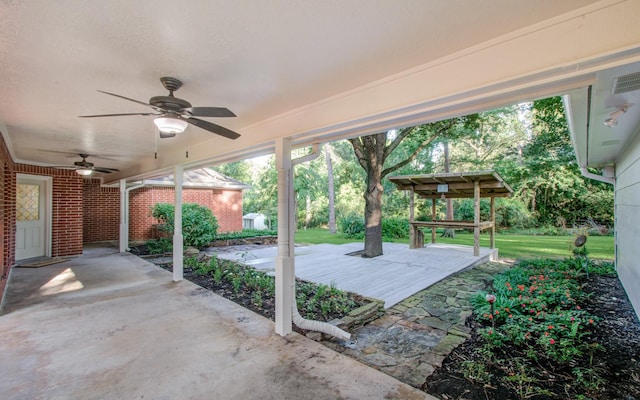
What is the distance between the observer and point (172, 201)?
12742 millimetres

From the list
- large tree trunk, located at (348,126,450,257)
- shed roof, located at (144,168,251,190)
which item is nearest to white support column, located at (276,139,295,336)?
large tree trunk, located at (348,126,450,257)

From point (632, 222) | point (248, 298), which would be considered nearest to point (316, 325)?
point (248, 298)

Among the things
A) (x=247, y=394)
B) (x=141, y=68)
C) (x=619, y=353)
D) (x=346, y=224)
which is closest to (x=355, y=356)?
(x=247, y=394)

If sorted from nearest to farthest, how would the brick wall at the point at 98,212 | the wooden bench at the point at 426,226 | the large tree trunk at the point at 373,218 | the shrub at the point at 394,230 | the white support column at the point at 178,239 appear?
the white support column at the point at 178,239 → the large tree trunk at the point at 373,218 → the wooden bench at the point at 426,226 → the brick wall at the point at 98,212 → the shrub at the point at 394,230

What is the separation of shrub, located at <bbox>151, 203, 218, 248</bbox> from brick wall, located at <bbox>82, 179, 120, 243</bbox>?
3.08 metres

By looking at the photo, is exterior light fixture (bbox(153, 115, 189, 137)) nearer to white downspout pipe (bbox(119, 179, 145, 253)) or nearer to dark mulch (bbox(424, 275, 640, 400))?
dark mulch (bbox(424, 275, 640, 400))

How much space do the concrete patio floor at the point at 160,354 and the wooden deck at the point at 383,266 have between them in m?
2.00

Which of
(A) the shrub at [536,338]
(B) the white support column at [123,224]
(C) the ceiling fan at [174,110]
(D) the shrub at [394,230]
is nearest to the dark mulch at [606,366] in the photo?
(A) the shrub at [536,338]

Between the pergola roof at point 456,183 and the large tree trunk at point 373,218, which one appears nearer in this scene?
the pergola roof at point 456,183

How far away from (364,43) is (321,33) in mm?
319

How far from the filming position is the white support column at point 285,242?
3629 millimetres

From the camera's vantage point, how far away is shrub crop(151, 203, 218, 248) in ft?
32.3

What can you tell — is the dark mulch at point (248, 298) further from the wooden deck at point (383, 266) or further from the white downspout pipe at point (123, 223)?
the white downspout pipe at point (123, 223)

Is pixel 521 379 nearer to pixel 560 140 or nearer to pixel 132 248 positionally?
pixel 132 248
